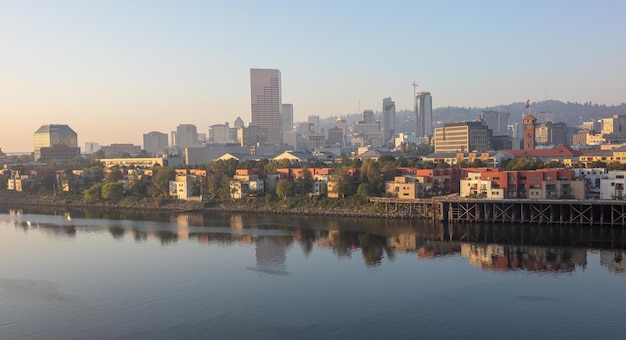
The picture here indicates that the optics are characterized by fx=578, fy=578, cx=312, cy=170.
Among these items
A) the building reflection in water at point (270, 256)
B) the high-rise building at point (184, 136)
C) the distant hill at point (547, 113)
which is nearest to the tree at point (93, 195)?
the building reflection in water at point (270, 256)

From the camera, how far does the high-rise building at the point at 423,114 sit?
110 metres

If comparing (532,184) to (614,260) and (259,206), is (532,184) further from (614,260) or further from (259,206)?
(259,206)

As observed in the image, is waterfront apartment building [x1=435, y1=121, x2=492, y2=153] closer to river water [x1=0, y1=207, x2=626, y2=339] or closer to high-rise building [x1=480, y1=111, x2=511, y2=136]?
river water [x1=0, y1=207, x2=626, y2=339]

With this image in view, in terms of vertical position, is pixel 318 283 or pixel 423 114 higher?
pixel 423 114

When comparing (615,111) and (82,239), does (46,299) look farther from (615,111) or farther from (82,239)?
(615,111)

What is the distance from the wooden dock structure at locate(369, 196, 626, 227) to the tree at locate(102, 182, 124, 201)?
50.8 ft

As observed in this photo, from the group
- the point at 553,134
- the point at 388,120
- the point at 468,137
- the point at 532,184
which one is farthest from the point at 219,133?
the point at 532,184

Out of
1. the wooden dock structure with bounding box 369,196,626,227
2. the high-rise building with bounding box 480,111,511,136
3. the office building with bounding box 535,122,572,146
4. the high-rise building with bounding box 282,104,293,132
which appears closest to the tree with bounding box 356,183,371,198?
the wooden dock structure with bounding box 369,196,626,227

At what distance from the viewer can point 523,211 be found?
19828 millimetres

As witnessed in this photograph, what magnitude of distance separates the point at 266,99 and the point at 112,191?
77.4 metres

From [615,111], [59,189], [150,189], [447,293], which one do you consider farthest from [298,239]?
[615,111]

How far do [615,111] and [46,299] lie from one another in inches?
6226

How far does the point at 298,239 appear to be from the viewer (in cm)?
1830

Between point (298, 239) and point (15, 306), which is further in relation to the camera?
point (298, 239)
